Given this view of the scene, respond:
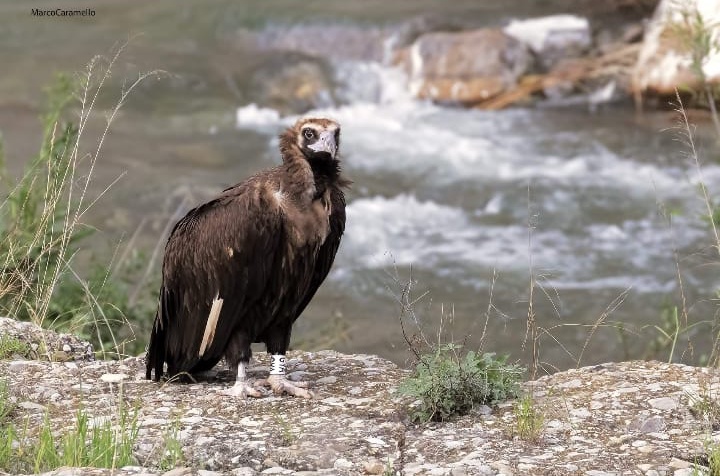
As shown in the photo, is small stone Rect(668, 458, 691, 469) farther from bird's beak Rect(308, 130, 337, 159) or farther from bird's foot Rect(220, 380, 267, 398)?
bird's beak Rect(308, 130, 337, 159)

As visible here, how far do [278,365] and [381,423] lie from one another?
0.74 meters

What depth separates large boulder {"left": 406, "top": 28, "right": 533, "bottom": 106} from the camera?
1526 centimetres

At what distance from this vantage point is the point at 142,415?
4.67m

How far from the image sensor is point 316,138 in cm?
506

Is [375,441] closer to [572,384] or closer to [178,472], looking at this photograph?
[178,472]

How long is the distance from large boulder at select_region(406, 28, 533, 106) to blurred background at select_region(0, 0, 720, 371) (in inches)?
1.1

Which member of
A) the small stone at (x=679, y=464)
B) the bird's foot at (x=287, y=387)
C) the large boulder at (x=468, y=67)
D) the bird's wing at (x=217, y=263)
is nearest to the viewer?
the small stone at (x=679, y=464)

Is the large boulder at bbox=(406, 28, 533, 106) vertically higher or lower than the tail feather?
higher

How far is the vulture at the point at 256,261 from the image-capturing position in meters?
4.95

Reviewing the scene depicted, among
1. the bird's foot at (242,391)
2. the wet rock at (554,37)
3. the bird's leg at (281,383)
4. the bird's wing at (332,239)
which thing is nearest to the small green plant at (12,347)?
the bird's foot at (242,391)

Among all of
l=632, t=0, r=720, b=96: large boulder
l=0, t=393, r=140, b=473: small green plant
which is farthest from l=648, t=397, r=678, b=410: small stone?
l=632, t=0, r=720, b=96: large boulder

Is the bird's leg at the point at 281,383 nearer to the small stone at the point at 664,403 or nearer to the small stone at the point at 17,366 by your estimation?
the small stone at the point at 17,366

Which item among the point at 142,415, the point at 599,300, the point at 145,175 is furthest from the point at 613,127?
the point at 142,415

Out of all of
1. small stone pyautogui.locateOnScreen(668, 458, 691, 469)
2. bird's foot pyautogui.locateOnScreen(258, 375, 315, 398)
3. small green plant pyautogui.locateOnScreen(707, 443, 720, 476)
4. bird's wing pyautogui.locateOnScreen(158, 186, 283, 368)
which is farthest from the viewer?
bird's foot pyautogui.locateOnScreen(258, 375, 315, 398)
